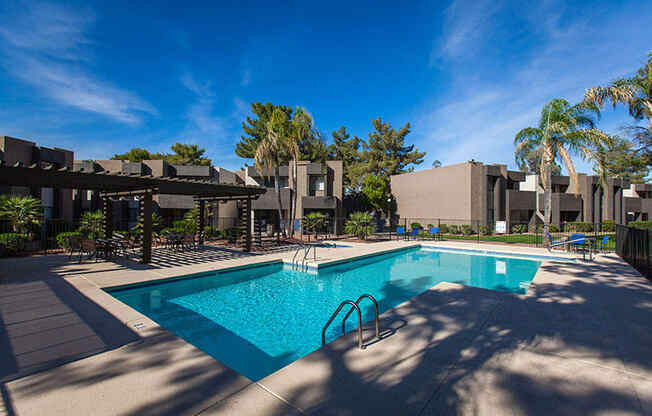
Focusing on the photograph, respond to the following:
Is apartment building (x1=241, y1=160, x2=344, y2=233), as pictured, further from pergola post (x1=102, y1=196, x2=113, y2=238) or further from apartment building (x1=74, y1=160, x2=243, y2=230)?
pergola post (x1=102, y1=196, x2=113, y2=238)

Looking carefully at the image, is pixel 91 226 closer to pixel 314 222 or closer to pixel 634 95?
pixel 314 222

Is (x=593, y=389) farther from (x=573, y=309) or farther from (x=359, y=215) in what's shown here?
(x=359, y=215)

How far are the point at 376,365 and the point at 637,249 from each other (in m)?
10.8

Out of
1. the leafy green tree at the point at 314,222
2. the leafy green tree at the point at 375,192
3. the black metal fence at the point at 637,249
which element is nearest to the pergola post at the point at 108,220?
the leafy green tree at the point at 314,222

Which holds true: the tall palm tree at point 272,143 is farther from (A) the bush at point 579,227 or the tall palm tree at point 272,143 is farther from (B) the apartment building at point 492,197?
(A) the bush at point 579,227

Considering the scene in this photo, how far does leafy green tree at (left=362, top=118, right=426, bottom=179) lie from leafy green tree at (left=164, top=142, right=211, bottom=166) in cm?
2234

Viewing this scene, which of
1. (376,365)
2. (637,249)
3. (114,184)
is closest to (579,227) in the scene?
(637,249)

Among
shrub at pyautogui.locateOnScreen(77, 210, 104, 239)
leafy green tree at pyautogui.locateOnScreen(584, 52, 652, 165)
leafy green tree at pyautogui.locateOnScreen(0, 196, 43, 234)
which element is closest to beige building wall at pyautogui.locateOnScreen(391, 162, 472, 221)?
leafy green tree at pyautogui.locateOnScreen(584, 52, 652, 165)

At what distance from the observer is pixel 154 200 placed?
70.0 feet

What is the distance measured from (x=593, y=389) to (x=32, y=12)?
17159mm

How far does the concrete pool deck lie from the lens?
2578mm

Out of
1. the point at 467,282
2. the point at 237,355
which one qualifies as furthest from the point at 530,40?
the point at 237,355

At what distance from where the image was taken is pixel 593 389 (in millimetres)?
2889

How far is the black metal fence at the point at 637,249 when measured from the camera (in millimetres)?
7956
